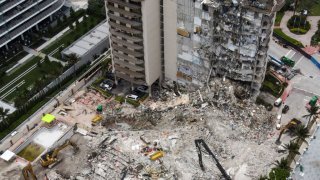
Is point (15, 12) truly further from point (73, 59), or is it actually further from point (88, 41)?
point (73, 59)

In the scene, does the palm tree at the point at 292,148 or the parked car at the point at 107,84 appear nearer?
the palm tree at the point at 292,148

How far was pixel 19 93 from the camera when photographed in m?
121

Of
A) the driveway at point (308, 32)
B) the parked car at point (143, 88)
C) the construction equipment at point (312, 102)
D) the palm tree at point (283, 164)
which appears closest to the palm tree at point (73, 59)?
the parked car at point (143, 88)

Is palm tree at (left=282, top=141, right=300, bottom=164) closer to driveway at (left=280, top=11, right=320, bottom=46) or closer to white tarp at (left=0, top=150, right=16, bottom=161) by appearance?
driveway at (left=280, top=11, right=320, bottom=46)

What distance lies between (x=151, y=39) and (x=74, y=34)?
144 ft

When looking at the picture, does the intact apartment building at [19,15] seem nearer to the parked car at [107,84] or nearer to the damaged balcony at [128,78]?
the parked car at [107,84]

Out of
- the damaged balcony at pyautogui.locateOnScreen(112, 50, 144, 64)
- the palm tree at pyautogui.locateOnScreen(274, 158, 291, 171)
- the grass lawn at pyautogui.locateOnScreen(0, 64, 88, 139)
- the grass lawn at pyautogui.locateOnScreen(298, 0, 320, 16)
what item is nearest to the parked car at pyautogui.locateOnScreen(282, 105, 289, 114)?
the palm tree at pyautogui.locateOnScreen(274, 158, 291, 171)

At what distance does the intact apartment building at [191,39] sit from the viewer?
97.7 metres

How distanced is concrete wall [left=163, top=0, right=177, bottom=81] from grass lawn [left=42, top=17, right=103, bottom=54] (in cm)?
3856

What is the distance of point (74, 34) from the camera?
14225cm

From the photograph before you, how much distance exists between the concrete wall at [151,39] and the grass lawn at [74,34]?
37.1 metres

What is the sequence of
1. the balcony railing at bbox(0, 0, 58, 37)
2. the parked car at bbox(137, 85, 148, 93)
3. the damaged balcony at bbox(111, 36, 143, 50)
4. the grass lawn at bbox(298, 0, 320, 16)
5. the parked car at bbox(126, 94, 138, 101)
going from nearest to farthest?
the damaged balcony at bbox(111, 36, 143, 50)
the parked car at bbox(126, 94, 138, 101)
the parked car at bbox(137, 85, 148, 93)
the balcony railing at bbox(0, 0, 58, 37)
the grass lawn at bbox(298, 0, 320, 16)

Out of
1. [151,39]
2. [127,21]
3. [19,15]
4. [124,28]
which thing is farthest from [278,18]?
[19,15]

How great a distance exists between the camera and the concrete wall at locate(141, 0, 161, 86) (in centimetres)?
10144
